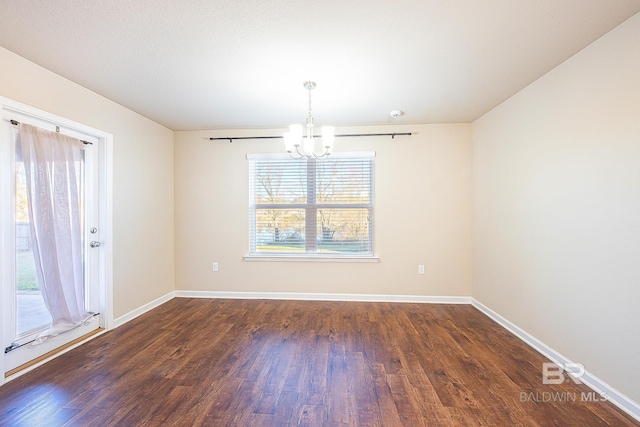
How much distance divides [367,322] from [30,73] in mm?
3886

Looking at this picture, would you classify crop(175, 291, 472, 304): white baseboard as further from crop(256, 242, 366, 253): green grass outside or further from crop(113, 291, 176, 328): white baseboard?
crop(256, 242, 366, 253): green grass outside

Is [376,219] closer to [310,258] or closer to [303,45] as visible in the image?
[310,258]

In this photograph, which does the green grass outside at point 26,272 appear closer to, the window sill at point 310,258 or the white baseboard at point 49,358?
the white baseboard at point 49,358

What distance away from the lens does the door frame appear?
197cm

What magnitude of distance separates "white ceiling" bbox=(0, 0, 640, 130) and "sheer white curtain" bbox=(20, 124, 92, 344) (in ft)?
2.20

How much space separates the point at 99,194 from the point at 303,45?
2.66 m

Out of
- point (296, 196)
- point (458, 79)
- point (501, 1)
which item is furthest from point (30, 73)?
point (458, 79)

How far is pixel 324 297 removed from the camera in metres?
3.83

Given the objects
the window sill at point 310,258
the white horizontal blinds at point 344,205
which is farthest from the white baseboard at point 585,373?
the white horizontal blinds at point 344,205

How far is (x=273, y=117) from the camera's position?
338cm

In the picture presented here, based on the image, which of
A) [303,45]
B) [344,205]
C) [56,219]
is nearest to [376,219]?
[344,205]

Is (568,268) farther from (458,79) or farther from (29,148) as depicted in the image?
(29,148)

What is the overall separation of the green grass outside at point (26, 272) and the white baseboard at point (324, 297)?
190 centimetres

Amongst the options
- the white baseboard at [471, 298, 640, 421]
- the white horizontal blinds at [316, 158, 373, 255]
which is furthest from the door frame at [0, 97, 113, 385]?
the white baseboard at [471, 298, 640, 421]
